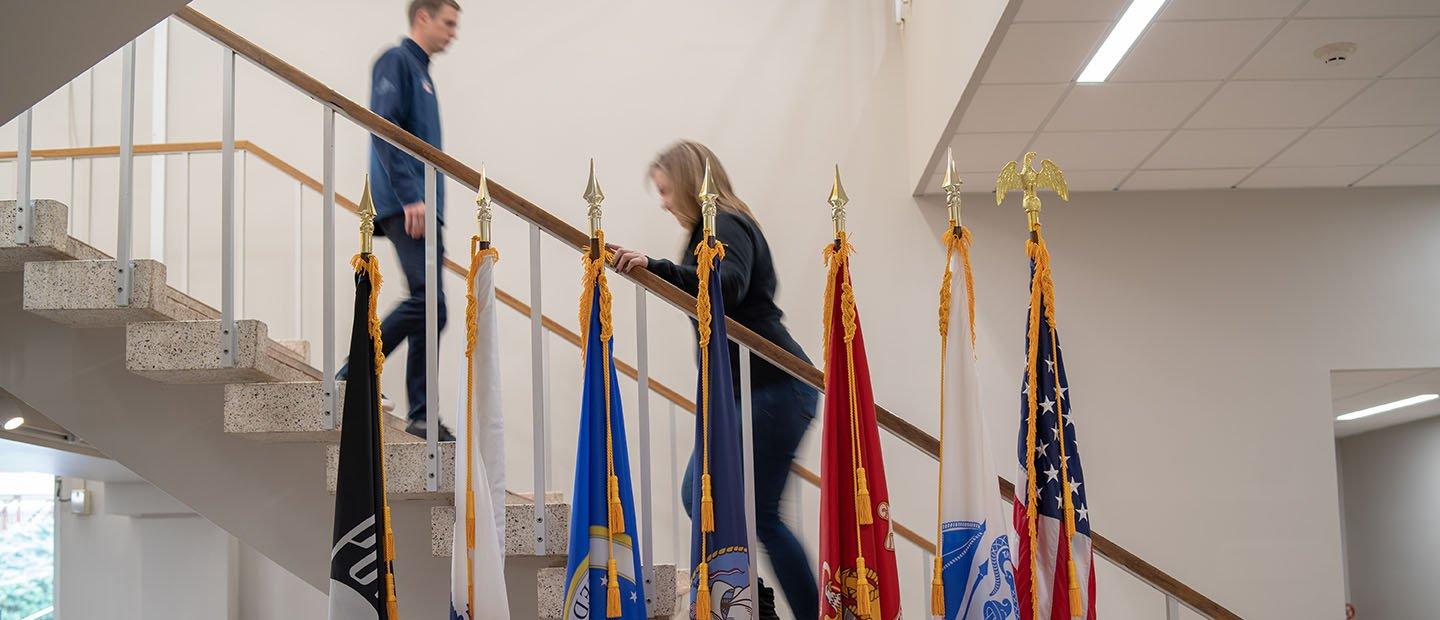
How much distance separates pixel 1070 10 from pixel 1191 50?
0.60 metres

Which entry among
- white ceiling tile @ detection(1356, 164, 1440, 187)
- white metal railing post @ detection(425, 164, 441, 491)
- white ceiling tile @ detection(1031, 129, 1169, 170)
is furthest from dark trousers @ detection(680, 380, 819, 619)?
white ceiling tile @ detection(1356, 164, 1440, 187)

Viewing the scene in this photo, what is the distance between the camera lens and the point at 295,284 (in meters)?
5.77

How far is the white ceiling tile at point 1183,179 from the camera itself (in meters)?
5.48

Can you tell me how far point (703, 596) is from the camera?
2826 millimetres

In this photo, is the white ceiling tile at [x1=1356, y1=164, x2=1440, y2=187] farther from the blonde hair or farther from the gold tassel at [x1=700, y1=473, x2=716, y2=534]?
the gold tassel at [x1=700, y1=473, x2=716, y2=534]

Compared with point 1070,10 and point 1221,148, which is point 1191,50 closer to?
point 1070,10

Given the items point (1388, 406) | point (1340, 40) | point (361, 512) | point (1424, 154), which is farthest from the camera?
point (1388, 406)

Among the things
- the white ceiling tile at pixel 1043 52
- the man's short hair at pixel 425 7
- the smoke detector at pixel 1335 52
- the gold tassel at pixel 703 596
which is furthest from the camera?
the man's short hair at pixel 425 7

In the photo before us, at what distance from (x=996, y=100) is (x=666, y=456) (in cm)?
236

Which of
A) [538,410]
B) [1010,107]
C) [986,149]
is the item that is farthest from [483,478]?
[986,149]

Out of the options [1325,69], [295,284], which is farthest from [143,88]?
[1325,69]

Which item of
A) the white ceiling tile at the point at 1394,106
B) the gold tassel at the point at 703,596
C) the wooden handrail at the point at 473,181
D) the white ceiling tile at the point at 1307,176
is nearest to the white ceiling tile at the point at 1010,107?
the white ceiling tile at the point at 1394,106

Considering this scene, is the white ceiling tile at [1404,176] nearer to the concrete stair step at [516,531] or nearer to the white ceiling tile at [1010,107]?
the white ceiling tile at [1010,107]

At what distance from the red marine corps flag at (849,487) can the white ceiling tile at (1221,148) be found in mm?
2606
